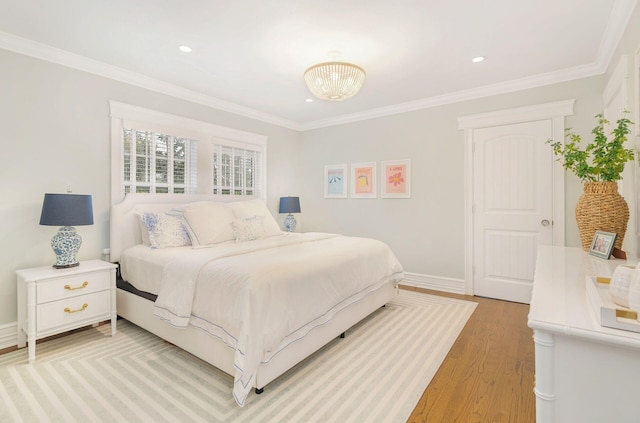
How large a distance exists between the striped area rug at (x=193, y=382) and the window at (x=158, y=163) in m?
1.53

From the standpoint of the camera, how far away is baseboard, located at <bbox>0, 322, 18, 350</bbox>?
2467 mm

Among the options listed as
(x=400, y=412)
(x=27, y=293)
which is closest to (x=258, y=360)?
(x=400, y=412)

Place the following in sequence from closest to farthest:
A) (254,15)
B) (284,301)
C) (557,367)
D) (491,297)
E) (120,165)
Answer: (557,367)
(284,301)
(254,15)
(120,165)
(491,297)

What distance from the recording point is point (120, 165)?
3156 millimetres

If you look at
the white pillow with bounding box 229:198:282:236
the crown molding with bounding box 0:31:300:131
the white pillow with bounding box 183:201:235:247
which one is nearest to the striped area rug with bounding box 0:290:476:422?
the white pillow with bounding box 183:201:235:247

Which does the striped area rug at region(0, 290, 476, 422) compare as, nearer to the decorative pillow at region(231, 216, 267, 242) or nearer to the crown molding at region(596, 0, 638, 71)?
the decorative pillow at region(231, 216, 267, 242)

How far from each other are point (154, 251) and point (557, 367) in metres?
2.84

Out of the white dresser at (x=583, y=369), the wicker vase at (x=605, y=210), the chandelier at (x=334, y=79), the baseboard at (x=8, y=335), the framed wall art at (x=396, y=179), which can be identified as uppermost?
the chandelier at (x=334, y=79)

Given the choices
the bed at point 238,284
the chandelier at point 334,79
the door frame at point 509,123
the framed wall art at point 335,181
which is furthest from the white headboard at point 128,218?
the door frame at point 509,123

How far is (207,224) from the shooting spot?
307cm

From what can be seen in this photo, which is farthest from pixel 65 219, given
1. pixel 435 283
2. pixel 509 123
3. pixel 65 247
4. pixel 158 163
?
pixel 509 123

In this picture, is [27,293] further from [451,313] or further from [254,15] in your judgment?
[451,313]

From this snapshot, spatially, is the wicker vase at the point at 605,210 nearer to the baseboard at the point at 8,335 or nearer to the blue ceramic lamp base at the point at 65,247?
the blue ceramic lamp base at the point at 65,247

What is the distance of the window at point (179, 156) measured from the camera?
318cm
